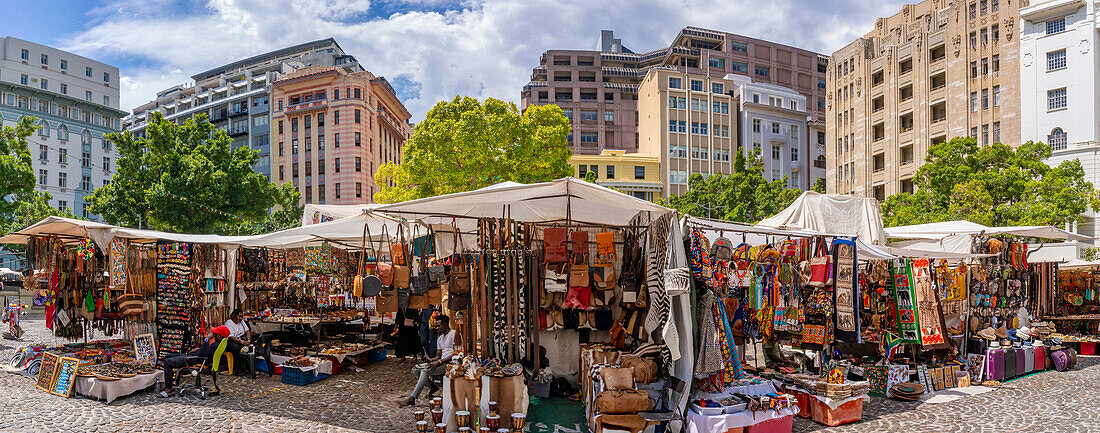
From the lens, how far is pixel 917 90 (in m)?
42.7

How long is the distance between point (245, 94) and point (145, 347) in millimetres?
61228

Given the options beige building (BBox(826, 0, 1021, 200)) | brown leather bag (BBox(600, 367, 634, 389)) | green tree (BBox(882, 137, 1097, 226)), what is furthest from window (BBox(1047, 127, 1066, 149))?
brown leather bag (BBox(600, 367, 634, 389))

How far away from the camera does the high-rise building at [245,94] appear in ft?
206

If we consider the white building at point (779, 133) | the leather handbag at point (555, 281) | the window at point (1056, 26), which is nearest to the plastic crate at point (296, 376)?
the leather handbag at point (555, 281)

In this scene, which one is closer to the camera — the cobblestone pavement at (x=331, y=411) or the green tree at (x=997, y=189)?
the cobblestone pavement at (x=331, y=411)

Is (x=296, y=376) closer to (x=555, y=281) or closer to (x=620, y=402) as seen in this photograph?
(x=555, y=281)

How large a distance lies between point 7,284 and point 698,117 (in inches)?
1826

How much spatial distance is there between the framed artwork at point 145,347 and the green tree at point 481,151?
1387 cm

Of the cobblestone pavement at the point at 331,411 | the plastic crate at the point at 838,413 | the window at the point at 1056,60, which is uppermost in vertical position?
the window at the point at 1056,60

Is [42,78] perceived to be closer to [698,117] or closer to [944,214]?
[698,117]

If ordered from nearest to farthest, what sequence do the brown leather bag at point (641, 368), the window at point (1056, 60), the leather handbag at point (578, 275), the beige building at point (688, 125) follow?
the brown leather bag at point (641, 368) < the leather handbag at point (578, 275) < the window at point (1056, 60) < the beige building at point (688, 125)

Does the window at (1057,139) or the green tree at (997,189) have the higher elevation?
the window at (1057,139)

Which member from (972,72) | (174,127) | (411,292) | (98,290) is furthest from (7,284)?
(972,72)

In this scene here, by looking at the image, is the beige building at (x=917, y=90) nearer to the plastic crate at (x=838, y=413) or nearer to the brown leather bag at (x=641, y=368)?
the plastic crate at (x=838, y=413)
